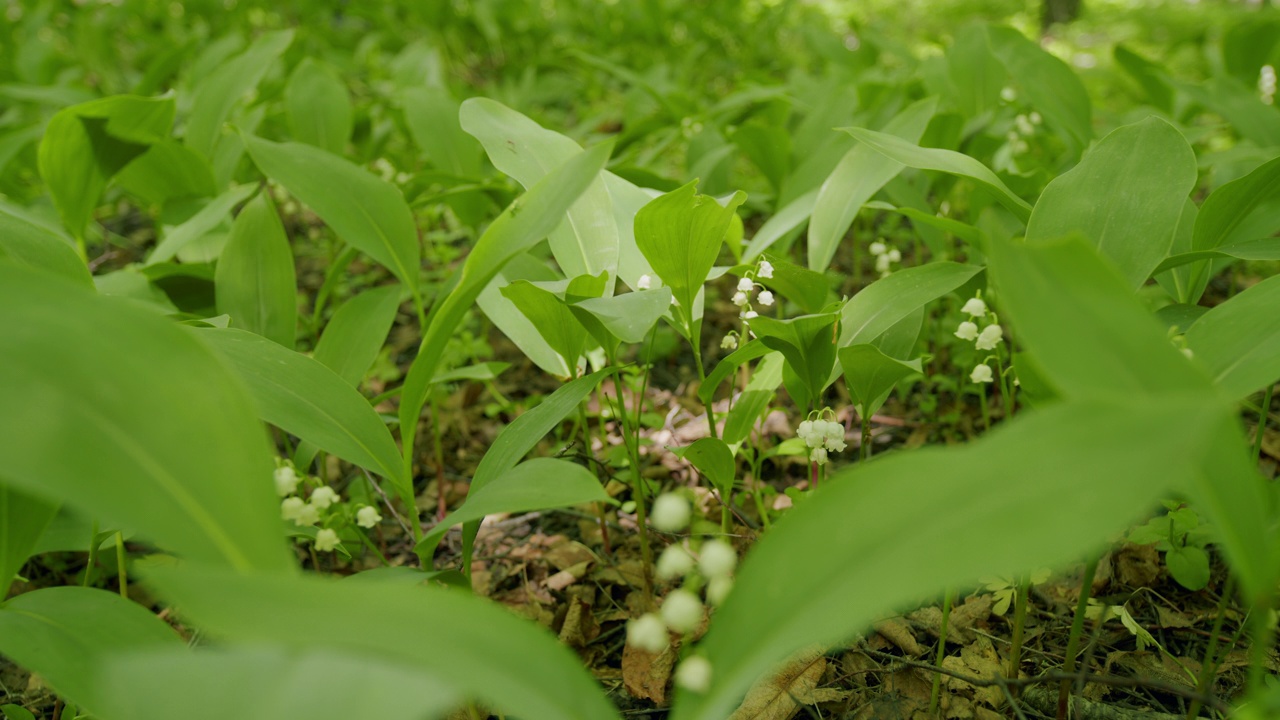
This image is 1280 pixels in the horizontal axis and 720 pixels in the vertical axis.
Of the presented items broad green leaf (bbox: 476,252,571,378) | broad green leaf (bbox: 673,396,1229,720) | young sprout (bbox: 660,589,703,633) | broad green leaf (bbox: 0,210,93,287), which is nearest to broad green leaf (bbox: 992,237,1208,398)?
broad green leaf (bbox: 673,396,1229,720)

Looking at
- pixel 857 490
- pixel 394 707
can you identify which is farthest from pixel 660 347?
pixel 394 707

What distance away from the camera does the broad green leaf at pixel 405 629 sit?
1.95 ft

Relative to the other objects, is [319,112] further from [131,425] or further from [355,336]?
[131,425]

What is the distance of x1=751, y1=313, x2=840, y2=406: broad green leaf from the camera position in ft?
4.46

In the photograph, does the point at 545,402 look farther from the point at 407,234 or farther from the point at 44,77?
the point at 44,77

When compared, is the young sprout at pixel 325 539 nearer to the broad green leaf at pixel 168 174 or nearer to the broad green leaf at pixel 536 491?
the broad green leaf at pixel 536 491

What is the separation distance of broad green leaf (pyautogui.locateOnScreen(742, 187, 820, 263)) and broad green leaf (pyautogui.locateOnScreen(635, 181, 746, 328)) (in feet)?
0.98

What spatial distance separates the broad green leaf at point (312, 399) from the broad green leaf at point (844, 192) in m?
1.02

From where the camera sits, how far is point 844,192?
180 centimetres

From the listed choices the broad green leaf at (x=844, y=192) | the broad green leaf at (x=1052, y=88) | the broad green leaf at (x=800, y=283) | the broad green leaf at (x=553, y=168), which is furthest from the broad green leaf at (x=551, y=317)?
the broad green leaf at (x=1052, y=88)

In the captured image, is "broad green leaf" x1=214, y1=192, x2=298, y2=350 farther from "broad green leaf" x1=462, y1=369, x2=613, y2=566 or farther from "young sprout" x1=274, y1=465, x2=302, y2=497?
"broad green leaf" x1=462, y1=369, x2=613, y2=566

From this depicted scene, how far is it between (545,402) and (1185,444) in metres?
0.96

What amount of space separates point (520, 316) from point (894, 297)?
32.7 inches

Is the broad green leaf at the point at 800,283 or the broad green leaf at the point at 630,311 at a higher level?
the broad green leaf at the point at 630,311
